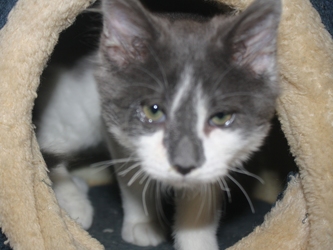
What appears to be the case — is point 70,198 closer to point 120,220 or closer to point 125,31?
point 120,220

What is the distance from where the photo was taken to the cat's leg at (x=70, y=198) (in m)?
2.06

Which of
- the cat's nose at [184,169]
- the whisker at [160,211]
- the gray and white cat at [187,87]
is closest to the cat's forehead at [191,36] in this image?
the gray and white cat at [187,87]

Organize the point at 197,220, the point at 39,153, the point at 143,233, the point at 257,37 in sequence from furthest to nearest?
the point at 143,233 → the point at 197,220 → the point at 39,153 → the point at 257,37

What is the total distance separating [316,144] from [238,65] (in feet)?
1.21

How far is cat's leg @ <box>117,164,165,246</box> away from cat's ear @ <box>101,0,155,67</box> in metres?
0.54

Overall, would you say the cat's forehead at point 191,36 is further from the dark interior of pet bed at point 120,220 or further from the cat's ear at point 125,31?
the dark interior of pet bed at point 120,220

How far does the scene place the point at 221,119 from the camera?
1.47m

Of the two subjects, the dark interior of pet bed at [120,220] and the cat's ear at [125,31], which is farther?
the dark interior of pet bed at [120,220]

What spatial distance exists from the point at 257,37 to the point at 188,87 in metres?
0.27

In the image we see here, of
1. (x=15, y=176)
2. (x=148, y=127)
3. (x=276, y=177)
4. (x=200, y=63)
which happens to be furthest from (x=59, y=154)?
(x=276, y=177)

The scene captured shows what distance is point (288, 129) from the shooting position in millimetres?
1657

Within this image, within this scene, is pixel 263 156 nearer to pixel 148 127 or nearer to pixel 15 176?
pixel 148 127

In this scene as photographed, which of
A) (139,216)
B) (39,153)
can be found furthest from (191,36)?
(139,216)

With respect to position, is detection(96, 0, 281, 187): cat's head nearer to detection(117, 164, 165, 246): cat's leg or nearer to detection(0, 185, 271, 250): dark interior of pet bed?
detection(117, 164, 165, 246): cat's leg
